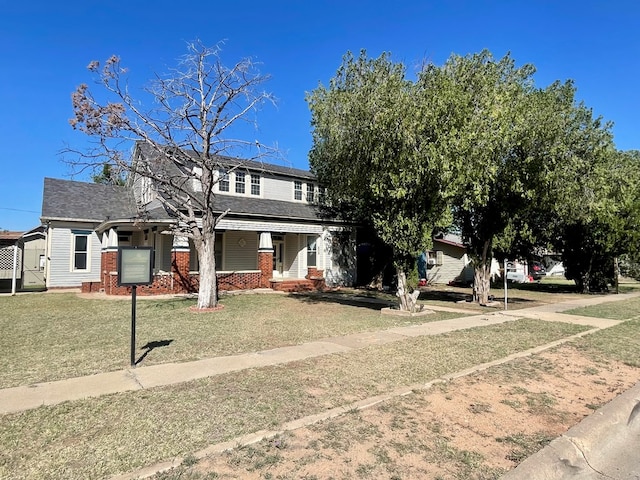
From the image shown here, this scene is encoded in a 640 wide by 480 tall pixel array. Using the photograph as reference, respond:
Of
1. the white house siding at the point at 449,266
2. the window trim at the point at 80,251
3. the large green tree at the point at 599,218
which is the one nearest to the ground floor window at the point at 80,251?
the window trim at the point at 80,251

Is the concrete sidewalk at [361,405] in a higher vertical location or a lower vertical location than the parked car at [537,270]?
lower

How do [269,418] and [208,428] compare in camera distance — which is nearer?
[208,428]

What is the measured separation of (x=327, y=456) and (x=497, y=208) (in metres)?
13.4

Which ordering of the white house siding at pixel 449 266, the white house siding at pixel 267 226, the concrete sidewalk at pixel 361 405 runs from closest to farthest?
the concrete sidewalk at pixel 361 405
the white house siding at pixel 267 226
the white house siding at pixel 449 266

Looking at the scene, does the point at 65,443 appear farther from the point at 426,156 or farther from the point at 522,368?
the point at 426,156

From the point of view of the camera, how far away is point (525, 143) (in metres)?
13.1

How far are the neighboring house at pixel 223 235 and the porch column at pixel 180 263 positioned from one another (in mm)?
40

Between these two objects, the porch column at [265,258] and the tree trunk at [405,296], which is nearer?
the tree trunk at [405,296]

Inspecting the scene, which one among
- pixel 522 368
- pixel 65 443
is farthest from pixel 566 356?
pixel 65 443

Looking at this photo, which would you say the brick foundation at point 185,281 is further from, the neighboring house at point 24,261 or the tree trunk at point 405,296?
the tree trunk at point 405,296

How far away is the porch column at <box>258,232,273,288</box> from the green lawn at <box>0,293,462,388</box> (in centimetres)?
436

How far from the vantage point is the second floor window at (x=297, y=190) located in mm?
23534

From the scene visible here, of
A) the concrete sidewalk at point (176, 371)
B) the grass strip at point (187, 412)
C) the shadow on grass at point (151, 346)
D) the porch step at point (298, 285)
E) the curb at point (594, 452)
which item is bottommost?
the curb at point (594, 452)

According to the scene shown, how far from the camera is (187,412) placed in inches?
175
